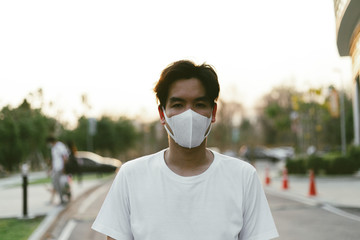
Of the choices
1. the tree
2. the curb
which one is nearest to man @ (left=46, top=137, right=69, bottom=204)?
the curb

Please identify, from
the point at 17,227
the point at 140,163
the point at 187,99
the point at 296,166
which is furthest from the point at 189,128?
the point at 296,166

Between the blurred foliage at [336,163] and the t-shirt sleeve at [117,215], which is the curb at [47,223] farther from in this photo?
the blurred foliage at [336,163]

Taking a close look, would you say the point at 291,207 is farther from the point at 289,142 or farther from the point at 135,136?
the point at 289,142

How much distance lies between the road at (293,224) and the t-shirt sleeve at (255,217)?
634cm

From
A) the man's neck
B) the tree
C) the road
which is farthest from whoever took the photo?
the tree

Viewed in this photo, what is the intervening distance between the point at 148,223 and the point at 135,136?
6032 centimetres

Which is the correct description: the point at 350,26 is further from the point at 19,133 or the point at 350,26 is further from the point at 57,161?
the point at 19,133

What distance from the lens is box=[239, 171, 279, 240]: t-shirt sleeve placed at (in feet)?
7.22

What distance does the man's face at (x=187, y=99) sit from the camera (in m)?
2.26

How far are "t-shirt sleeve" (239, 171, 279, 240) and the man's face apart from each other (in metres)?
0.39

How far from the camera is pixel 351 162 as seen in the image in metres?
22.9

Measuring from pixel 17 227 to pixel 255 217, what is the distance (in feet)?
26.5

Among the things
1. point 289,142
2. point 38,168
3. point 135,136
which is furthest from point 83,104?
point 289,142

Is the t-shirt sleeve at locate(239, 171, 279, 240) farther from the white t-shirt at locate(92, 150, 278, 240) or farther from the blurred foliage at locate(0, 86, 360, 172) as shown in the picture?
the blurred foliage at locate(0, 86, 360, 172)
